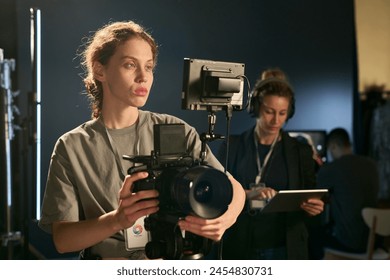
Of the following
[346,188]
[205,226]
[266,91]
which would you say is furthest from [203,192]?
[346,188]

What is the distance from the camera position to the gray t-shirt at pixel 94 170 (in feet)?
6.88

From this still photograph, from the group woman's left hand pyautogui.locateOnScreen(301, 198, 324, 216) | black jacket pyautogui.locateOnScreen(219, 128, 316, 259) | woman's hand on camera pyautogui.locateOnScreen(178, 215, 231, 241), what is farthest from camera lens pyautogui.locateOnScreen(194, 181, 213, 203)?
woman's left hand pyautogui.locateOnScreen(301, 198, 324, 216)

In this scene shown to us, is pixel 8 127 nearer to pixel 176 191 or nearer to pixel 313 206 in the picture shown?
pixel 176 191

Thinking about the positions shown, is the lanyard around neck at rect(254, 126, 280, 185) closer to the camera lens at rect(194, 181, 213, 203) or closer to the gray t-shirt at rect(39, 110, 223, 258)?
the gray t-shirt at rect(39, 110, 223, 258)

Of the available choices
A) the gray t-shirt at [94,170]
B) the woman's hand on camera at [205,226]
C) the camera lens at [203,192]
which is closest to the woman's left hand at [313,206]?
the woman's hand on camera at [205,226]

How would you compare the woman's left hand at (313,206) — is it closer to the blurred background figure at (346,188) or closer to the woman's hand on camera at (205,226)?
the blurred background figure at (346,188)

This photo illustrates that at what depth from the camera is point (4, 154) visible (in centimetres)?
221

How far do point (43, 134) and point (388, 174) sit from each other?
1.45 m

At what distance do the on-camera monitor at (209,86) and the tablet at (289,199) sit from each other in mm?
416

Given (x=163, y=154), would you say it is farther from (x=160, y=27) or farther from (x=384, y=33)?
(x=384, y=33)

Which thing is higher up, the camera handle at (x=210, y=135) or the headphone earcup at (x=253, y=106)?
the headphone earcup at (x=253, y=106)

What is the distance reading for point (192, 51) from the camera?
220cm

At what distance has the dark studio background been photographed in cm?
215
